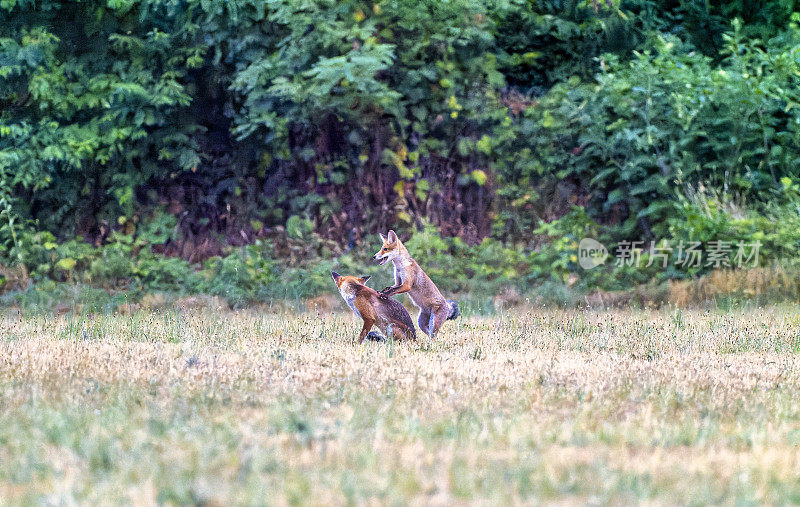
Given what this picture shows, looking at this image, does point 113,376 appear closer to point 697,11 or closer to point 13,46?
point 13,46

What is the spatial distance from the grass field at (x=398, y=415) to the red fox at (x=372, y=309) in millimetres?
163

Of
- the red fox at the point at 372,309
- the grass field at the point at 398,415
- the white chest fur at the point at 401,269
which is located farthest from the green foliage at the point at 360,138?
the white chest fur at the point at 401,269

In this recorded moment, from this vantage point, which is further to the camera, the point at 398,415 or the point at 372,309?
the point at 372,309

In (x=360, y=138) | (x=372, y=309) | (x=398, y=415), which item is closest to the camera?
(x=398, y=415)

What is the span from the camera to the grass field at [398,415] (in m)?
3.82

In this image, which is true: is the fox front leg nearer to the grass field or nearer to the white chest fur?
the white chest fur

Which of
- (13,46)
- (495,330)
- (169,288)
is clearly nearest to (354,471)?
(495,330)

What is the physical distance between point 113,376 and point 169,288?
6055mm

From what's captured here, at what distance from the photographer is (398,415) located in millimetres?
5117

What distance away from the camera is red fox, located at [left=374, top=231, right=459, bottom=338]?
24.3ft

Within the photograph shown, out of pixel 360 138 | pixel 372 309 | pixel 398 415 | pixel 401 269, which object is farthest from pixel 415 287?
pixel 360 138

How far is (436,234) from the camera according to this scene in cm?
1311

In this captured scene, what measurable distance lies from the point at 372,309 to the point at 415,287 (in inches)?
15.0

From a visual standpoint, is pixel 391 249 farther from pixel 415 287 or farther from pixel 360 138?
pixel 360 138
